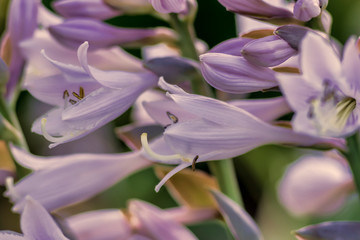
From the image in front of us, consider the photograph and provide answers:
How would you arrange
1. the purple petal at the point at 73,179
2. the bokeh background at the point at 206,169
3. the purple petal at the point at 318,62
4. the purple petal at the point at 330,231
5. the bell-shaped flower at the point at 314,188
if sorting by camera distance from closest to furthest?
the purple petal at the point at 318,62 < the purple petal at the point at 330,231 < the purple petal at the point at 73,179 < the bell-shaped flower at the point at 314,188 < the bokeh background at the point at 206,169

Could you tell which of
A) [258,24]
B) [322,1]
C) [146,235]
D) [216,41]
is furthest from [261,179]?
[322,1]

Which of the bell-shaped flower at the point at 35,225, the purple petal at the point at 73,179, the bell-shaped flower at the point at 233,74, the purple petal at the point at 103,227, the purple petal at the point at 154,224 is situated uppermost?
the bell-shaped flower at the point at 233,74

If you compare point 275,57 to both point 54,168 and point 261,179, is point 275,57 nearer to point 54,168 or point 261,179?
point 54,168

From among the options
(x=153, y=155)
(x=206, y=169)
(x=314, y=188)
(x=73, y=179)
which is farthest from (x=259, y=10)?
(x=206, y=169)

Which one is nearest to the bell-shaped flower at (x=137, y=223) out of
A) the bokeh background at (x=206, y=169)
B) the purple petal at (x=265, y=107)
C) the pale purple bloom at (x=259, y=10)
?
the purple petal at (x=265, y=107)

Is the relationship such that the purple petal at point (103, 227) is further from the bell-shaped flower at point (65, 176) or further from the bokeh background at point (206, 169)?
the bokeh background at point (206, 169)

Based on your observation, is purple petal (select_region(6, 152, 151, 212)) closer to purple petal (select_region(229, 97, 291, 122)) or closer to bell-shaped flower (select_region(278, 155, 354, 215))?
purple petal (select_region(229, 97, 291, 122))

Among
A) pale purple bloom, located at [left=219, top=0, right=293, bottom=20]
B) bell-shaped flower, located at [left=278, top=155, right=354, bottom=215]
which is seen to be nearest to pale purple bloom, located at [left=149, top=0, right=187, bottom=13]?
pale purple bloom, located at [left=219, top=0, right=293, bottom=20]
